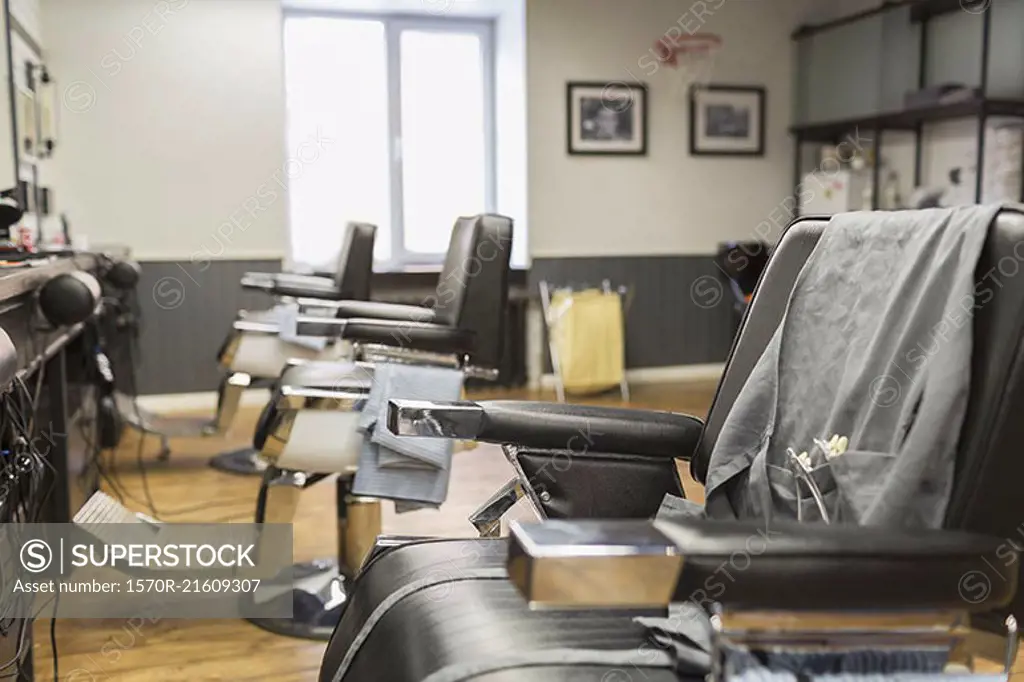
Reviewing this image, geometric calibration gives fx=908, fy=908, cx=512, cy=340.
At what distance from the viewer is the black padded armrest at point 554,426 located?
1294 mm

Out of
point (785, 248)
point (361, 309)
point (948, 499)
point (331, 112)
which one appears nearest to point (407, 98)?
point (331, 112)

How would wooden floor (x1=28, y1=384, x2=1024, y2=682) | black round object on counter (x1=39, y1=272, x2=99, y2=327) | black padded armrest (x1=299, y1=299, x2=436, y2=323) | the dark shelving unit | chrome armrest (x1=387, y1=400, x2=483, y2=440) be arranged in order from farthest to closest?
1. the dark shelving unit
2. black padded armrest (x1=299, y1=299, x2=436, y2=323)
3. wooden floor (x1=28, y1=384, x2=1024, y2=682)
4. black round object on counter (x1=39, y1=272, x2=99, y2=327)
5. chrome armrest (x1=387, y1=400, x2=483, y2=440)

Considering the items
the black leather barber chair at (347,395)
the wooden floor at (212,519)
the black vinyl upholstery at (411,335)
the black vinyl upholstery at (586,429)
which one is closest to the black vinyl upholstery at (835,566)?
the black vinyl upholstery at (586,429)

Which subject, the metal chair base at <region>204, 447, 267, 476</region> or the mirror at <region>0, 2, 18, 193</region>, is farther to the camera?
the metal chair base at <region>204, 447, 267, 476</region>

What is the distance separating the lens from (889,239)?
1.22 m

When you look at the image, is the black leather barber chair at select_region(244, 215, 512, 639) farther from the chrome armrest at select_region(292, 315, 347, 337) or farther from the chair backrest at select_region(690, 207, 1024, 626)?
the chair backrest at select_region(690, 207, 1024, 626)

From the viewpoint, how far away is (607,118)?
5723 millimetres

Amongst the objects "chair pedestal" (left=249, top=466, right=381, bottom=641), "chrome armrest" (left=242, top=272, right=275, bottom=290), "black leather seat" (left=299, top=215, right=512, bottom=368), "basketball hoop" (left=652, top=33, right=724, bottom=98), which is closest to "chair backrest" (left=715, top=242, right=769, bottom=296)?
"basketball hoop" (left=652, top=33, right=724, bottom=98)

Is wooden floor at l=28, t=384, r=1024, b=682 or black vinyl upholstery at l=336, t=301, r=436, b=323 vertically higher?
black vinyl upholstery at l=336, t=301, r=436, b=323

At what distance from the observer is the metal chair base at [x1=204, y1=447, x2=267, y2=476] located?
3.71m

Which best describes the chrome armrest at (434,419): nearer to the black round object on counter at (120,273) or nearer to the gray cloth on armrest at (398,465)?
the gray cloth on armrest at (398,465)

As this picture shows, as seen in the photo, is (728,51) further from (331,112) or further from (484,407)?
(484,407)

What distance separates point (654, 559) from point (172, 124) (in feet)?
16.1

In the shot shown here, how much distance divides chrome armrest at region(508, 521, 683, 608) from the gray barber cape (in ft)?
1.19
